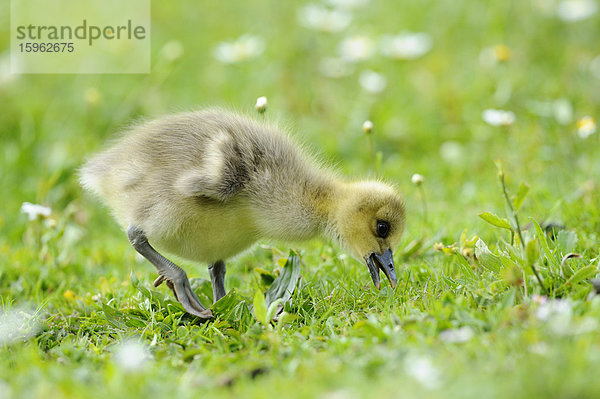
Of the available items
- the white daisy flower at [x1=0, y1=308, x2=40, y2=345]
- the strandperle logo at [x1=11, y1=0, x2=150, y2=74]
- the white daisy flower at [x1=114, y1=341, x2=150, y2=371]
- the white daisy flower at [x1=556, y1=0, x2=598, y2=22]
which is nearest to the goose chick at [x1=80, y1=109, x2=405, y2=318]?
the white daisy flower at [x1=114, y1=341, x2=150, y2=371]

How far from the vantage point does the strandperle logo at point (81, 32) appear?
7.15m

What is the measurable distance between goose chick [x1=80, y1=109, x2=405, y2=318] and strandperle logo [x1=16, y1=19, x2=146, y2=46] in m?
3.83

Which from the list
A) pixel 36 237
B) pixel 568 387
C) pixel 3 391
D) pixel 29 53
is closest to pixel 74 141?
pixel 36 237

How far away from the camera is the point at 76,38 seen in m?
7.36

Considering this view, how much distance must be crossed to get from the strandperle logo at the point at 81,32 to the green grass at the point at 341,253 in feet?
1.13

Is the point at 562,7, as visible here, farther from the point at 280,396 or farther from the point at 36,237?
the point at 280,396

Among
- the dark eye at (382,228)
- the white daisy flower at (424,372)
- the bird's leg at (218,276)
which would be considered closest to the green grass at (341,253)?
the white daisy flower at (424,372)

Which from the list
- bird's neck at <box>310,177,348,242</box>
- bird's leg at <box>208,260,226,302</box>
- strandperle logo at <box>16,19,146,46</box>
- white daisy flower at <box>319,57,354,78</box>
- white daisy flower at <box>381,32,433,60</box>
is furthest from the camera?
strandperle logo at <box>16,19,146,46</box>

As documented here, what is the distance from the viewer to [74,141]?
585 cm

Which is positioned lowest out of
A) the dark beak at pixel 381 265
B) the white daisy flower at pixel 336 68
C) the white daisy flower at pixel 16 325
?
the white daisy flower at pixel 16 325

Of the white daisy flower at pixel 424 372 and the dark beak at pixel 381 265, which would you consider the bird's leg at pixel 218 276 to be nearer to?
the dark beak at pixel 381 265

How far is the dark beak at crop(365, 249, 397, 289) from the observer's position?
3553 millimetres

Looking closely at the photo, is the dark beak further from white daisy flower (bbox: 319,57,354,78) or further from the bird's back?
white daisy flower (bbox: 319,57,354,78)

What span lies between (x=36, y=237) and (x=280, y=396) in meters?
2.88
